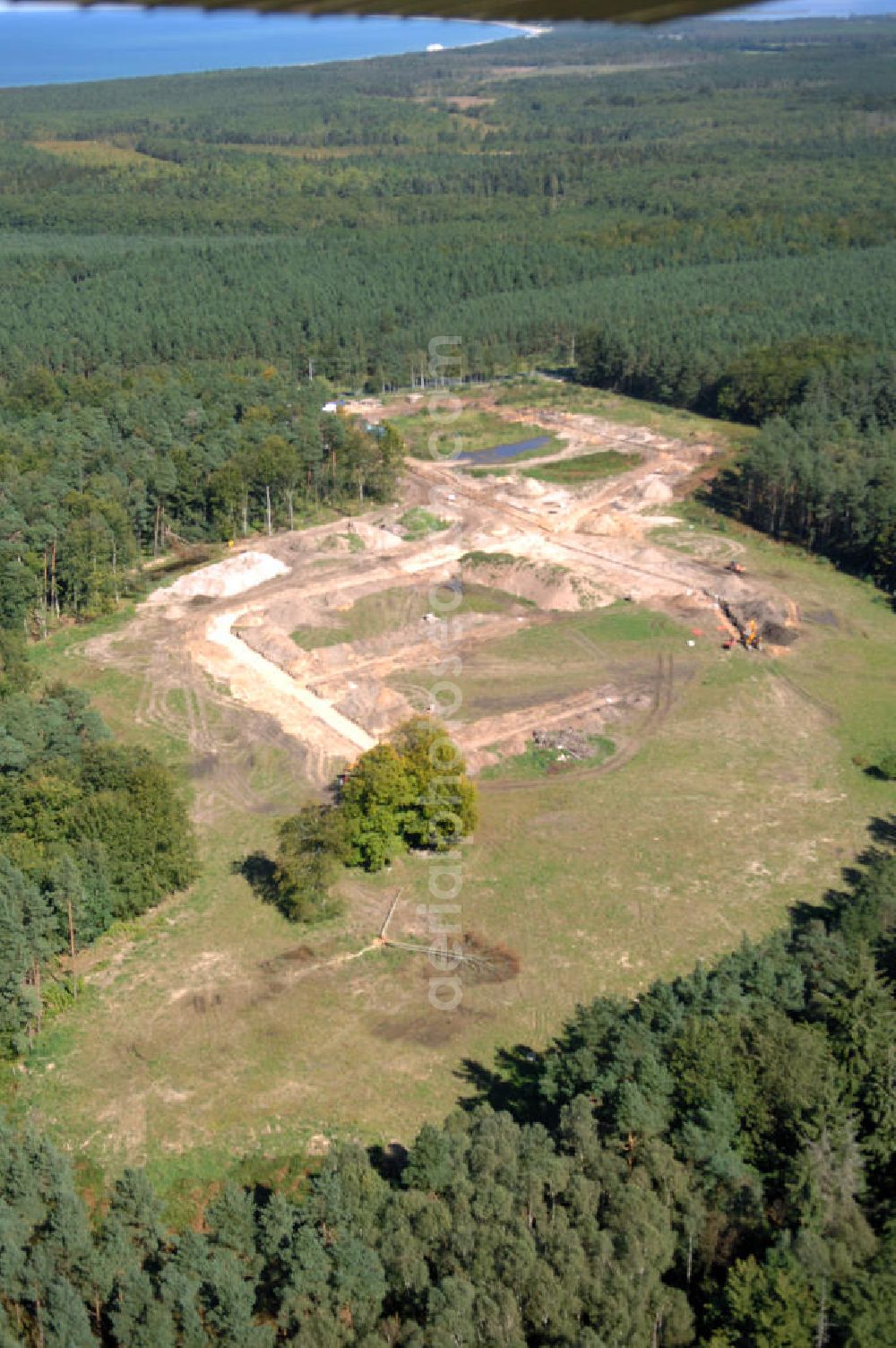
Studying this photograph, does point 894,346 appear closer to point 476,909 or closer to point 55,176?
point 476,909

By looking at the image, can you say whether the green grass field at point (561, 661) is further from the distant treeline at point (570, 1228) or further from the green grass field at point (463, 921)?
the distant treeline at point (570, 1228)

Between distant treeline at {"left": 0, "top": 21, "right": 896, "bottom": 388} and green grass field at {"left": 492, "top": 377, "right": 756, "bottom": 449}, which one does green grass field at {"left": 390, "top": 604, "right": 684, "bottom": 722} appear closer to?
green grass field at {"left": 492, "top": 377, "right": 756, "bottom": 449}

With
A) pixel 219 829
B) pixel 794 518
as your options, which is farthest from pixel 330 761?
pixel 794 518

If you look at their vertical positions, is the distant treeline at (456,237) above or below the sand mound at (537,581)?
above

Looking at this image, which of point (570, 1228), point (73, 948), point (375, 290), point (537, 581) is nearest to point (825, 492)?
point (537, 581)

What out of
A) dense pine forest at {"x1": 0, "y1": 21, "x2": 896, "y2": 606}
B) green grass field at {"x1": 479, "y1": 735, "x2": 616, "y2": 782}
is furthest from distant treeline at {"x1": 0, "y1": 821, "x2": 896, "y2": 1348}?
dense pine forest at {"x1": 0, "y1": 21, "x2": 896, "y2": 606}

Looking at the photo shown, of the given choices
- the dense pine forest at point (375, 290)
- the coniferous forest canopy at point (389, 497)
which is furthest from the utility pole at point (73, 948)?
the dense pine forest at point (375, 290)
